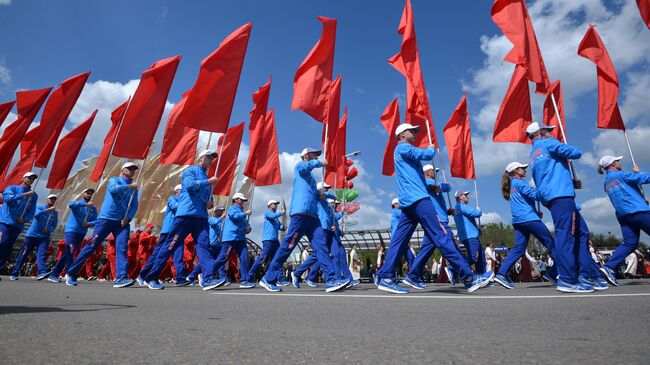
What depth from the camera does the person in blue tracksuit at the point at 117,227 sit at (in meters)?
7.59

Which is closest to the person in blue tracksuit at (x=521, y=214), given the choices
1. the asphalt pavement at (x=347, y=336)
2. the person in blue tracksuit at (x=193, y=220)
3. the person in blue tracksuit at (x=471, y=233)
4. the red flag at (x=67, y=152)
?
the person in blue tracksuit at (x=471, y=233)

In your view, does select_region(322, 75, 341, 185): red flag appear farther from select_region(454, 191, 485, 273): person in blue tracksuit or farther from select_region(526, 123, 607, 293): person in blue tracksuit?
select_region(526, 123, 607, 293): person in blue tracksuit

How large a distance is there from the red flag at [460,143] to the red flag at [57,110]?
389 inches

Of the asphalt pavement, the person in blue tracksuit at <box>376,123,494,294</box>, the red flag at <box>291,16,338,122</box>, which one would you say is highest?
the red flag at <box>291,16,338,122</box>

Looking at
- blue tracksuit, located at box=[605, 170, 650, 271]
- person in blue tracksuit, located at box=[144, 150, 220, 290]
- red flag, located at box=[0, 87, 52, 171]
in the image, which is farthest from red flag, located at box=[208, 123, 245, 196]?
A: blue tracksuit, located at box=[605, 170, 650, 271]

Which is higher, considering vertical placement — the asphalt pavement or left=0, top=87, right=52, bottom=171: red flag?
left=0, top=87, right=52, bottom=171: red flag

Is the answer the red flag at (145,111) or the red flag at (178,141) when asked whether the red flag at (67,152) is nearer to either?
the red flag at (178,141)

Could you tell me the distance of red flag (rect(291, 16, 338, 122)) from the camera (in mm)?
8391

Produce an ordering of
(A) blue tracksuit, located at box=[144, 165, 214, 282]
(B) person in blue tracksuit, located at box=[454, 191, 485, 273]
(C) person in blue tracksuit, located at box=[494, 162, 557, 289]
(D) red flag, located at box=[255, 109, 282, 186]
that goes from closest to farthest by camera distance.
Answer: (C) person in blue tracksuit, located at box=[494, 162, 557, 289], (A) blue tracksuit, located at box=[144, 165, 214, 282], (B) person in blue tracksuit, located at box=[454, 191, 485, 273], (D) red flag, located at box=[255, 109, 282, 186]

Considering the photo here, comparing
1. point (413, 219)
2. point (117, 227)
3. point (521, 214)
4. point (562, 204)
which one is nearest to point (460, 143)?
point (521, 214)

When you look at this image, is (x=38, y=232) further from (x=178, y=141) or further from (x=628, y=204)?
(x=628, y=204)

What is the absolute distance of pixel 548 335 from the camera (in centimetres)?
202

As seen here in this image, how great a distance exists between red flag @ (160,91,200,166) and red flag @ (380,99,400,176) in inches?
240

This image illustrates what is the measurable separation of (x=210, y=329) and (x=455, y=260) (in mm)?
3553
